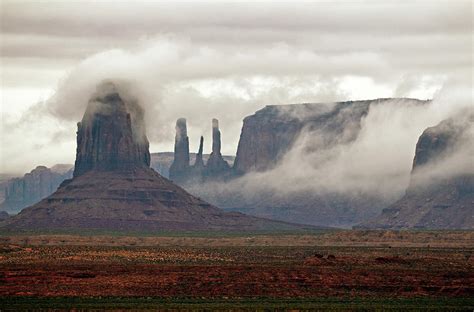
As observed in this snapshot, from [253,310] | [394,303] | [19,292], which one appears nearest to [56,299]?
[19,292]

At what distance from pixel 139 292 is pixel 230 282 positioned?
15569 mm

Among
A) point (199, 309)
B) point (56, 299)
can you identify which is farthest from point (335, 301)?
point (56, 299)

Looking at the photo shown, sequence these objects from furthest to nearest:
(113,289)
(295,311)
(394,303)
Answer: (113,289), (394,303), (295,311)

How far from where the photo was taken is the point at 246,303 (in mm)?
165625

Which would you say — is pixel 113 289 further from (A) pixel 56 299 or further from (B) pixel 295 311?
(B) pixel 295 311

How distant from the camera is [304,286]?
18638 centimetres

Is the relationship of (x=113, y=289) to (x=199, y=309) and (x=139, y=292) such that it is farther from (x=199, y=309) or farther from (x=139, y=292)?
(x=199, y=309)

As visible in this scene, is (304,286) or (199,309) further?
(304,286)

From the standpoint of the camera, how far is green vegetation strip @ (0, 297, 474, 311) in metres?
160

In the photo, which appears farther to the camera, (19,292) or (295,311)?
(19,292)

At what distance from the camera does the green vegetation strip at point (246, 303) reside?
159962 millimetres

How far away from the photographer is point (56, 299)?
552 feet

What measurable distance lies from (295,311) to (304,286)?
30.5 m

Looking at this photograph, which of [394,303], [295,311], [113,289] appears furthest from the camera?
[113,289]
